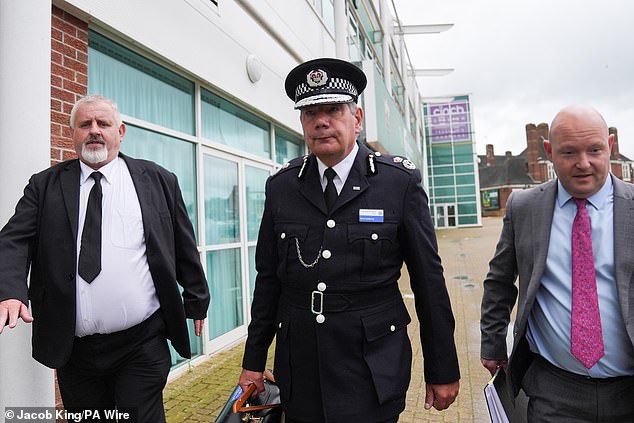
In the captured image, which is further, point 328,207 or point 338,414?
point 328,207

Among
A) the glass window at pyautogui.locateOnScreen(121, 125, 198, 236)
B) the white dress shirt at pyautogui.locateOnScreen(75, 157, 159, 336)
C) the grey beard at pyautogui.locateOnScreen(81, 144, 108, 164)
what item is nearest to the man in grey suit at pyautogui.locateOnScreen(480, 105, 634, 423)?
the white dress shirt at pyautogui.locateOnScreen(75, 157, 159, 336)

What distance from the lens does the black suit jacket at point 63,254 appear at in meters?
1.90

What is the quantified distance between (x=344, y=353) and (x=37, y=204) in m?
1.55

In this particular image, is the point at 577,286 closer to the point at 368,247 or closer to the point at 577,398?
the point at 577,398

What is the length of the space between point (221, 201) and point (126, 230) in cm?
332

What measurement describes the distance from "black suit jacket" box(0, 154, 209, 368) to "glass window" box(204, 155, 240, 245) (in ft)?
9.01

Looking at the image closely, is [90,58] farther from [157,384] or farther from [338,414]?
[338,414]

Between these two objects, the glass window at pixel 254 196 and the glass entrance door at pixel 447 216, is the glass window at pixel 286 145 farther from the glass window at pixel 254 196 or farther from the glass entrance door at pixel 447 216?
the glass entrance door at pixel 447 216

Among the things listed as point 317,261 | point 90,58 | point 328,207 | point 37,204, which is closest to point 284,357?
point 317,261

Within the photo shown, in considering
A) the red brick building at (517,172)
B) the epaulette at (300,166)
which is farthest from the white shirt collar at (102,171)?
the red brick building at (517,172)

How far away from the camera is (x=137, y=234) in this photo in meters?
Answer: 2.17

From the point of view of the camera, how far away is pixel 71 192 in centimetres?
208

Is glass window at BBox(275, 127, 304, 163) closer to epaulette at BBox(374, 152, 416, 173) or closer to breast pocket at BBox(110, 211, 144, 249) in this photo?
breast pocket at BBox(110, 211, 144, 249)

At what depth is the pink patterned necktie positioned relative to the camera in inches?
68.8
